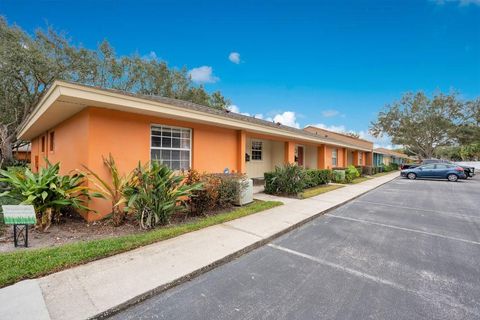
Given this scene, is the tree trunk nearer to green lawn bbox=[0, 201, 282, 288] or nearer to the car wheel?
green lawn bbox=[0, 201, 282, 288]

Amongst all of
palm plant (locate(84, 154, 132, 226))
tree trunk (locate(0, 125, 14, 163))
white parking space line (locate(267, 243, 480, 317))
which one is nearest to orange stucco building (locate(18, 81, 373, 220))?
palm plant (locate(84, 154, 132, 226))

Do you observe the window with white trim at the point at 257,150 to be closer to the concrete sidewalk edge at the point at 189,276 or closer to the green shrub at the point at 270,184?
the green shrub at the point at 270,184

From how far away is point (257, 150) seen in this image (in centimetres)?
1425

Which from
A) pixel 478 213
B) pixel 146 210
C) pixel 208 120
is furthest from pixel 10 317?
pixel 478 213

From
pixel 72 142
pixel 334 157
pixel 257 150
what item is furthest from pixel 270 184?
pixel 334 157

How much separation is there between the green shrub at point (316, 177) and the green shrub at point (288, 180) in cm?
204

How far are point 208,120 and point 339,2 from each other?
9684 mm

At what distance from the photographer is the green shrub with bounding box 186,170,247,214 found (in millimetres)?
6191

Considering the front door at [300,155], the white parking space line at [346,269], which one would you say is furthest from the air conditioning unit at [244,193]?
the front door at [300,155]

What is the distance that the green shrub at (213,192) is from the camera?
6.19m

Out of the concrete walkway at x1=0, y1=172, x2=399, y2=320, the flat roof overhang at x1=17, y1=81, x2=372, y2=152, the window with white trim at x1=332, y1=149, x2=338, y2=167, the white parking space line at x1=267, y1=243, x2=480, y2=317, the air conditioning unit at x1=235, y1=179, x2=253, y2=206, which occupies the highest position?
the flat roof overhang at x1=17, y1=81, x2=372, y2=152

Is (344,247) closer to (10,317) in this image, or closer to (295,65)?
(10,317)

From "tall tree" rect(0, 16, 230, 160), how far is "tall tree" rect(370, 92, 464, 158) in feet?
117

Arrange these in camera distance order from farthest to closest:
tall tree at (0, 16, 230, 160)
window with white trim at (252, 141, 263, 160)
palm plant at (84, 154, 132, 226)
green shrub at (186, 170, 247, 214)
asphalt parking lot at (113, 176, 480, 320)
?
tall tree at (0, 16, 230, 160)
window with white trim at (252, 141, 263, 160)
green shrub at (186, 170, 247, 214)
palm plant at (84, 154, 132, 226)
asphalt parking lot at (113, 176, 480, 320)
